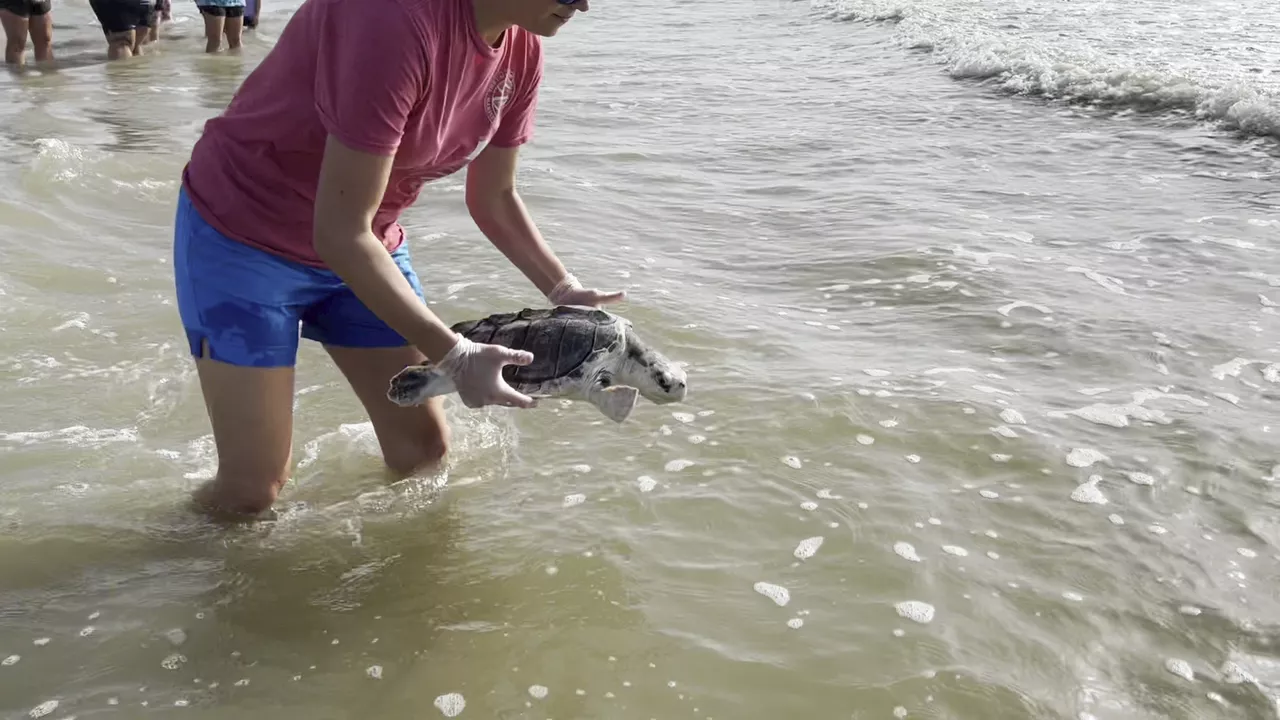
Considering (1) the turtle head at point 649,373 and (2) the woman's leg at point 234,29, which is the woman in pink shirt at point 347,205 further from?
(2) the woman's leg at point 234,29

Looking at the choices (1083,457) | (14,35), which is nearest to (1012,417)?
(1083,457)

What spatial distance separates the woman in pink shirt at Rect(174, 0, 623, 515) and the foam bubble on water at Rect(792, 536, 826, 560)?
3.29ft

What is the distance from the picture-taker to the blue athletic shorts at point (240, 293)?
294cm

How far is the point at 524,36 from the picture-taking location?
286 cm

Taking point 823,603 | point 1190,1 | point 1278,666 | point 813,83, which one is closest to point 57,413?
point 823,603

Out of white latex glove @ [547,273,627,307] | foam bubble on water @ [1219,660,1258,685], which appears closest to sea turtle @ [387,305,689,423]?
white latex glove @ [547,273,627,307]

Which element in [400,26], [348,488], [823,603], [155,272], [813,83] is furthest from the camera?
[813,83]

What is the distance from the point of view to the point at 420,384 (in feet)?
8.96

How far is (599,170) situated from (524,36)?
5.46 metres

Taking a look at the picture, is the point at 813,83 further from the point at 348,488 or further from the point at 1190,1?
the point at 348,488

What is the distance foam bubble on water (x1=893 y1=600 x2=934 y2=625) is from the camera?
308cm

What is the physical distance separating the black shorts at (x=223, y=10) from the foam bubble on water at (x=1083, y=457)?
1259 cm

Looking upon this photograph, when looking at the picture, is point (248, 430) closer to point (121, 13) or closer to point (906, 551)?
point (906, 551)

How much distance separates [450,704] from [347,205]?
1.27m
